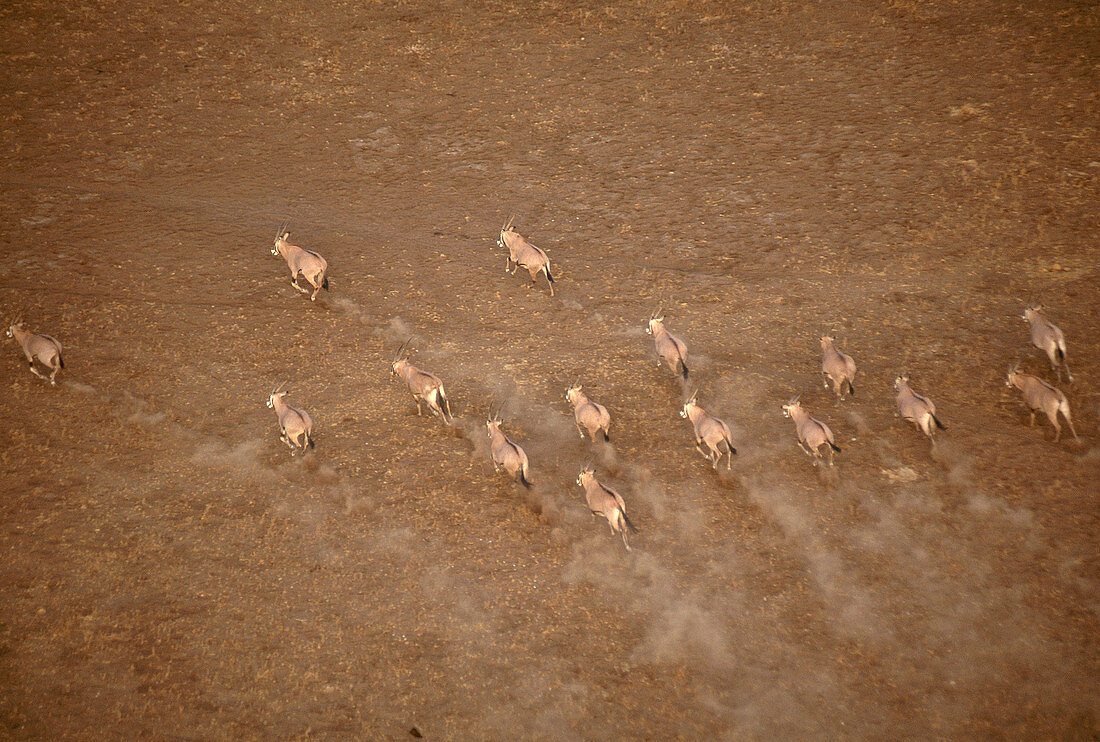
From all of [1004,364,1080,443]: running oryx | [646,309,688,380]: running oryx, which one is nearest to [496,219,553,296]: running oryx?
[646,309,688,380]: running oryx

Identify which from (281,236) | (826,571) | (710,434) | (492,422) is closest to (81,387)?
(281,236)

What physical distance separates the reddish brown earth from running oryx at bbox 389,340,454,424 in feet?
0.90

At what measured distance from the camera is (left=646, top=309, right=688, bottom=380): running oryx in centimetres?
1033

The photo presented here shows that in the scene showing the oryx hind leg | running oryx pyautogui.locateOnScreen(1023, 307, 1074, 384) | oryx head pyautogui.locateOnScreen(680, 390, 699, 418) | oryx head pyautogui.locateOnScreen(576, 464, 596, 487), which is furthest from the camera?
the oryx hind leg

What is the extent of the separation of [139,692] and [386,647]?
7.75 ft

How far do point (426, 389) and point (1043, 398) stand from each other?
717 cm

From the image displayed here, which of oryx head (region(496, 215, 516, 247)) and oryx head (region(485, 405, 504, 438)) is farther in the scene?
oryx head (region(496, 215, 516, 247))

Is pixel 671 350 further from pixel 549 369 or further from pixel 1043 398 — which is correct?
pixel 1043 398

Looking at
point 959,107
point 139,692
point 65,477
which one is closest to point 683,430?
point 139,692

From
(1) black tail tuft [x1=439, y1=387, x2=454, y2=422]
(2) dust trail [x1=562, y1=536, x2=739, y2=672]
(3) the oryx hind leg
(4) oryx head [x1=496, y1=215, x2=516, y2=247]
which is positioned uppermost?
(4) oryx head [x1=496, y1=215, x2=516, y2=247]

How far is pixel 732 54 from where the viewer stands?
1664 centimetres

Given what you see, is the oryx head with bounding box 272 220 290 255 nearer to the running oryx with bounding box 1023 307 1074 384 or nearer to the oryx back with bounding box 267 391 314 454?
the oryx back with bounding box 267 391 314 454

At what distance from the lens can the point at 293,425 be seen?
9680 mm

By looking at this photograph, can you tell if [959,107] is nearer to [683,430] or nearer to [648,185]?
[648,185]
